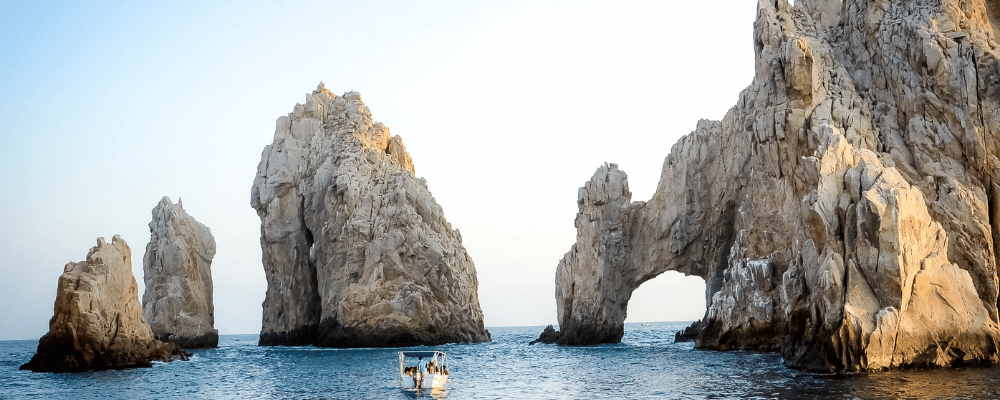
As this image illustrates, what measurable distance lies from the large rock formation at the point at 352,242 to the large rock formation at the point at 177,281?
5.67 m

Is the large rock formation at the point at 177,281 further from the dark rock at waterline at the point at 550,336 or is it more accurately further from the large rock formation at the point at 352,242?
the dark rock at waterline at the point at 550,336

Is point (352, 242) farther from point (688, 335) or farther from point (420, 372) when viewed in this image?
point (420, 372)

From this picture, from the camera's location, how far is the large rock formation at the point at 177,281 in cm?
7256

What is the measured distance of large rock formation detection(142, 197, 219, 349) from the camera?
72.6m

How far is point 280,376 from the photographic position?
139 ft

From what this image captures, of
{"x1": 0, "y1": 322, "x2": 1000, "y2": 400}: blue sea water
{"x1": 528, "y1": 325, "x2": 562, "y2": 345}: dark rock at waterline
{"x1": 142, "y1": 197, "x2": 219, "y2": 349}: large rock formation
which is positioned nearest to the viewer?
{"x1": 0, "y1": 322, "x2": 1000, "y2": 400}: blue sea water

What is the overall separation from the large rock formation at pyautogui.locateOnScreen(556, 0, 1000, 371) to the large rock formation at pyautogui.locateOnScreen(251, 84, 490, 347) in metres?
11.3

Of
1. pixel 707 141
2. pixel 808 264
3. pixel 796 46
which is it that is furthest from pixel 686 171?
pixel 808 264

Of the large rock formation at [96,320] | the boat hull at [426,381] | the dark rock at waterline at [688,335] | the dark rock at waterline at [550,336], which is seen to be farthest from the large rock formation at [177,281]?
the boat hull at [426,381]

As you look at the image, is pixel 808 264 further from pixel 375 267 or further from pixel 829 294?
pixel 375 267

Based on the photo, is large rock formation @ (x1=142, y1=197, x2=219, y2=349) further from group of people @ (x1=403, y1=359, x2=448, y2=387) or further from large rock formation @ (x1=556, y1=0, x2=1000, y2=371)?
group of people @ (x1=403, y1=359, x2=448, y2=387)

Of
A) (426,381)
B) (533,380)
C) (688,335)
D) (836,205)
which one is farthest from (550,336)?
(836,205)

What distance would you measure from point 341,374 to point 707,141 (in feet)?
104

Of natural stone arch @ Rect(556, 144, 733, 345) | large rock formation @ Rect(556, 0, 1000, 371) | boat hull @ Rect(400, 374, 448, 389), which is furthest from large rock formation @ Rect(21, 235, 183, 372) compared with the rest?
large rock formation @ Rect(556, 0, 1000, 371)
